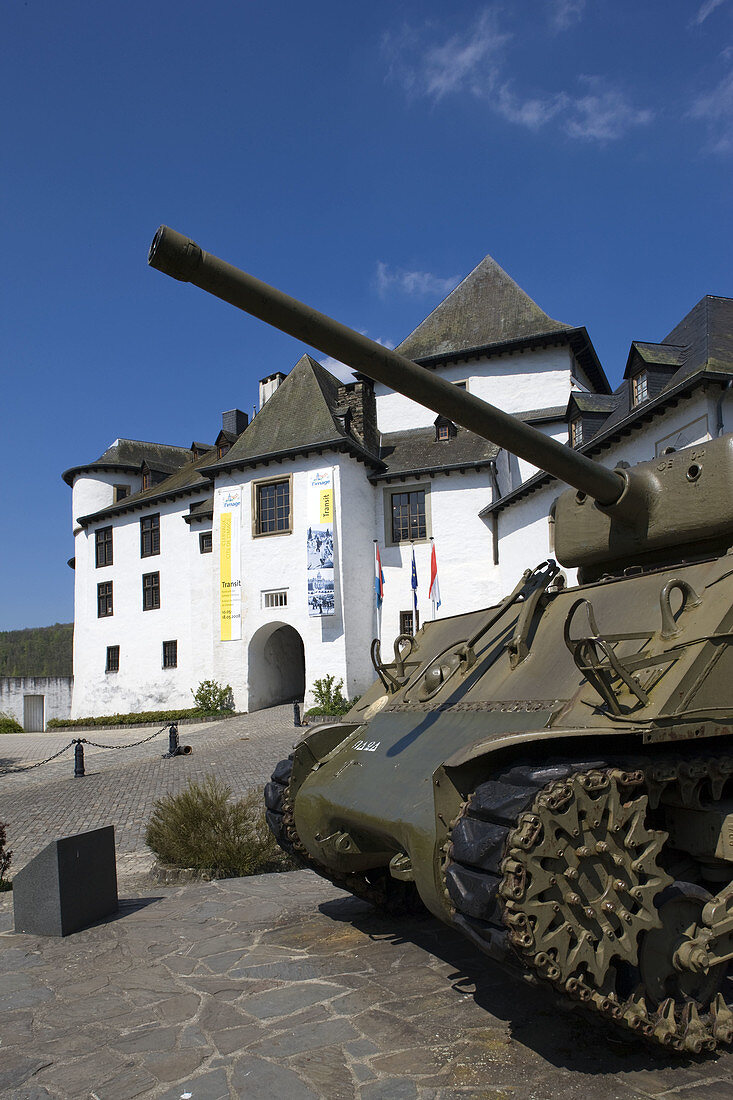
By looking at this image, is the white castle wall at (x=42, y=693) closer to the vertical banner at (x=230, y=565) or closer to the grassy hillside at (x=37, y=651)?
the vertical banner at (x=230, y=565)

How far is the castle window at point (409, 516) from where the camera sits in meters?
27.4

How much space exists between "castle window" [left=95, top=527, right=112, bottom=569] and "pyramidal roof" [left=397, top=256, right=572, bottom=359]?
536 inches

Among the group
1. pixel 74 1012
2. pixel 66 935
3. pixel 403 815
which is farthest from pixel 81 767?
pixel 403 815

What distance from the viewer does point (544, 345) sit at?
28.4 meters

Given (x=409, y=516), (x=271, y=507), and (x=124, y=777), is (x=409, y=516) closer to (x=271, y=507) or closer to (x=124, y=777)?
(x=271, y=507)

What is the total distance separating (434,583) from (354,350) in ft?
73.6

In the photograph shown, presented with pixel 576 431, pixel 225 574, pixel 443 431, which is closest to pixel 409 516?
pixel 443 431

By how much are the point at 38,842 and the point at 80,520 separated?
1043 inches

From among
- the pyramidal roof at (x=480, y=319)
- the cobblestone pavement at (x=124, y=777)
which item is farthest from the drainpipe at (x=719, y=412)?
the pyramidal roof at (x=480, y=319)

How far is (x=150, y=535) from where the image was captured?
3275 cm

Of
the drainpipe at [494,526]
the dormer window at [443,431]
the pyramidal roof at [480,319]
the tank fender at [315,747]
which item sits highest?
the pyramidal roof at [480,319]

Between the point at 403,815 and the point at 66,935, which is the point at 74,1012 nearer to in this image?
the point at 66,935

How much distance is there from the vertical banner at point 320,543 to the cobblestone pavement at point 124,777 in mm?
3409

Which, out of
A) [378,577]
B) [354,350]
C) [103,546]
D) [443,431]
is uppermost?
[443,431]
